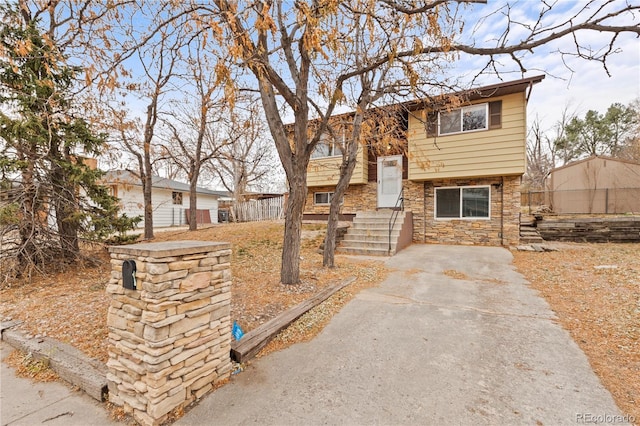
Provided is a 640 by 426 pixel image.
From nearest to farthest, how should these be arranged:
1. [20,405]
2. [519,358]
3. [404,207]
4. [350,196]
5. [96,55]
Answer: [20,405] < [519,358] < [96,55] < [404,207] < [350,196]

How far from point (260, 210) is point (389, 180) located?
411 inches

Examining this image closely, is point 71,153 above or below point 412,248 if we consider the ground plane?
above

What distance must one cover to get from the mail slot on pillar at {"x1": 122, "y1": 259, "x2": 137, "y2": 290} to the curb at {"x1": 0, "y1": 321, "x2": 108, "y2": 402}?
987mm

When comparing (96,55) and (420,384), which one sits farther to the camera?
(96,55)

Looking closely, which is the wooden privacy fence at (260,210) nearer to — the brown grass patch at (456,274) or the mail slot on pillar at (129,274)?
the brown grass patch at (456,274)

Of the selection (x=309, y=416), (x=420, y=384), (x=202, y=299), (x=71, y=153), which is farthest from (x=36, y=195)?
(x=420, y=384)

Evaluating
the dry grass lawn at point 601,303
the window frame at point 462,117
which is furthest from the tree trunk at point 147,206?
the dry grass lawn at point 601,303

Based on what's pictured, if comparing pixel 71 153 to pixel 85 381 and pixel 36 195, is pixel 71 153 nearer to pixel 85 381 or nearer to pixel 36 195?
pixel 36 195

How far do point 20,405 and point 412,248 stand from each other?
9.31 meters

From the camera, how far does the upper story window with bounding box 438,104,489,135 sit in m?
9.52

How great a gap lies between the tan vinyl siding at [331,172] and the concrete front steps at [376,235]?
178cm

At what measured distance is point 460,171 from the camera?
31.9 ft

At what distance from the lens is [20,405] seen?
2297 millimetres

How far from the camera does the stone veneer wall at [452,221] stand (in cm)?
946
